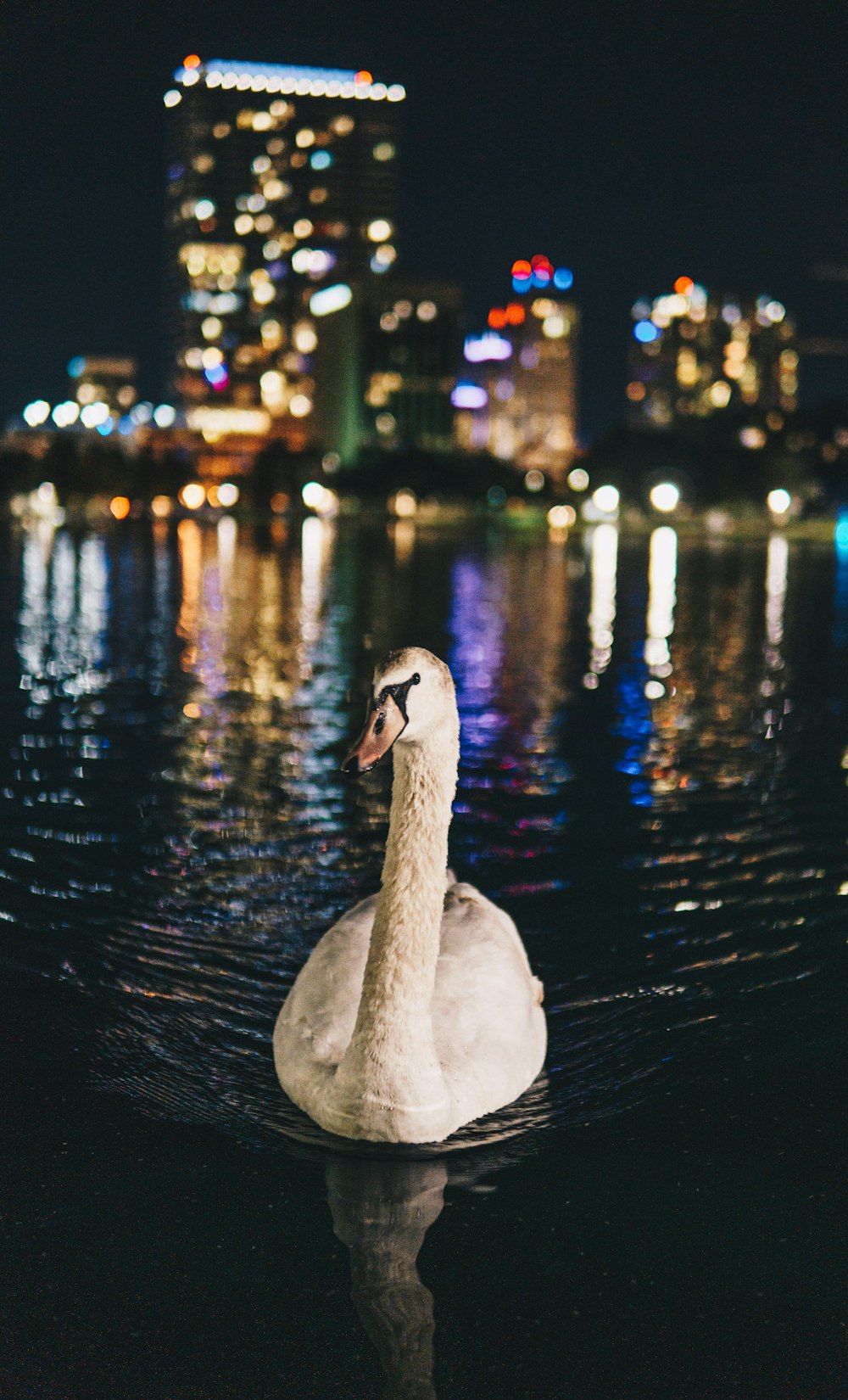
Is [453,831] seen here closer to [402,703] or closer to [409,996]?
[409,996]

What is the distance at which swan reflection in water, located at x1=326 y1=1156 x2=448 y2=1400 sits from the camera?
14.5ft

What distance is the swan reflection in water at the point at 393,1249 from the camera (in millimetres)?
4426

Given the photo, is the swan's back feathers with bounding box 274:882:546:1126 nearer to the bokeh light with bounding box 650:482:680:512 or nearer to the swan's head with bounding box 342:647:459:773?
the swan's head with bounding box 342:647:459:773

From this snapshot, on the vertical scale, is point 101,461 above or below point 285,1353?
above

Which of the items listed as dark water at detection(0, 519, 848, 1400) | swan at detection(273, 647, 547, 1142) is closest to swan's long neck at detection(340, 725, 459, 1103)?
swan at detection(273, 647, 547, 1142)

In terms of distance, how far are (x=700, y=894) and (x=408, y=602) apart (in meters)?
24.5

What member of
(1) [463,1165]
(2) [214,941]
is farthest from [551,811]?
(1) [463,1165]

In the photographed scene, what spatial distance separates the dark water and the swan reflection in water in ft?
0.04

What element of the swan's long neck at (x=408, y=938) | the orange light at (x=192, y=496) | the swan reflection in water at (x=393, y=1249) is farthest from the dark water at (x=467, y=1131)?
the orange light at (x=192, y=496)

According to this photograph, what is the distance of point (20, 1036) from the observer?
271 inches

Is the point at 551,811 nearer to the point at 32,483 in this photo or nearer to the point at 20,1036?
the point at 20,1036

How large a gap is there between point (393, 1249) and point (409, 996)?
869 mm

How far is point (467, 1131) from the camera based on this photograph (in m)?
5.88

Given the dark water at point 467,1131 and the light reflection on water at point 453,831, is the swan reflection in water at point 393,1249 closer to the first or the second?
the dark water at point 467,1131
